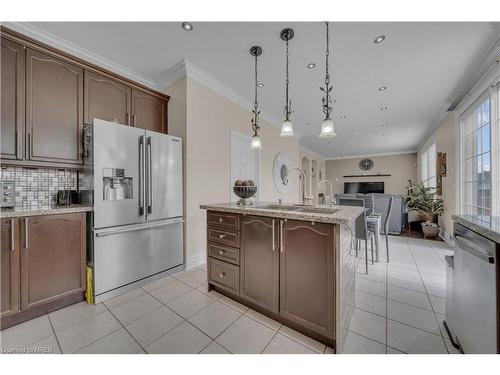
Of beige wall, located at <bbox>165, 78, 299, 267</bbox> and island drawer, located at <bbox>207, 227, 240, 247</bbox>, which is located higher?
beige wall, located at <bbox>165, 78, 299, 267</bbox>

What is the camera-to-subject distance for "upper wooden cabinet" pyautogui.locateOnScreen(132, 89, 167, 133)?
2.66 m

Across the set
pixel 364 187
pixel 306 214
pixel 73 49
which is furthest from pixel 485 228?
pixel 364 187

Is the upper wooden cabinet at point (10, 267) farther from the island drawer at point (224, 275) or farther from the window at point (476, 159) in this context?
the window at point (476, 159)

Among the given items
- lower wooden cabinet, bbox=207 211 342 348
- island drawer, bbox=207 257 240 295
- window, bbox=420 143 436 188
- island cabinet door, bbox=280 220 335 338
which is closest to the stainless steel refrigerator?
island drawer, bbox=207 257 240 295

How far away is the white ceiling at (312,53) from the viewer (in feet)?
6.48

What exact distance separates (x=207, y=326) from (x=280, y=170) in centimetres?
392

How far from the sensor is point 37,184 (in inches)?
81.7

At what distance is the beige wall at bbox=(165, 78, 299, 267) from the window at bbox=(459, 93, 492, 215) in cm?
352

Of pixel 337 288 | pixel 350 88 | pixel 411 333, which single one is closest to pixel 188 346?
pixel 337 288

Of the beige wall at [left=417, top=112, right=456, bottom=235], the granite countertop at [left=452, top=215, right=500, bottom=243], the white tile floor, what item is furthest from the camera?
the beige wall at [left=417, top=112, right=456, bottom=235]

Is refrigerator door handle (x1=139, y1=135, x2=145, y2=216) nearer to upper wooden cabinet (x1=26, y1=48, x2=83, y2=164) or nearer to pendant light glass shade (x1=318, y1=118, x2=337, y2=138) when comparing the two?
upper wooden cabinet (x1=26, y1=48, x2=83, y2=164)

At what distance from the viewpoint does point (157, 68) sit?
2688 millimetres

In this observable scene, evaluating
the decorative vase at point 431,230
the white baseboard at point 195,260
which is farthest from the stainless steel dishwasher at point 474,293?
the decorative vase at point 431,230
